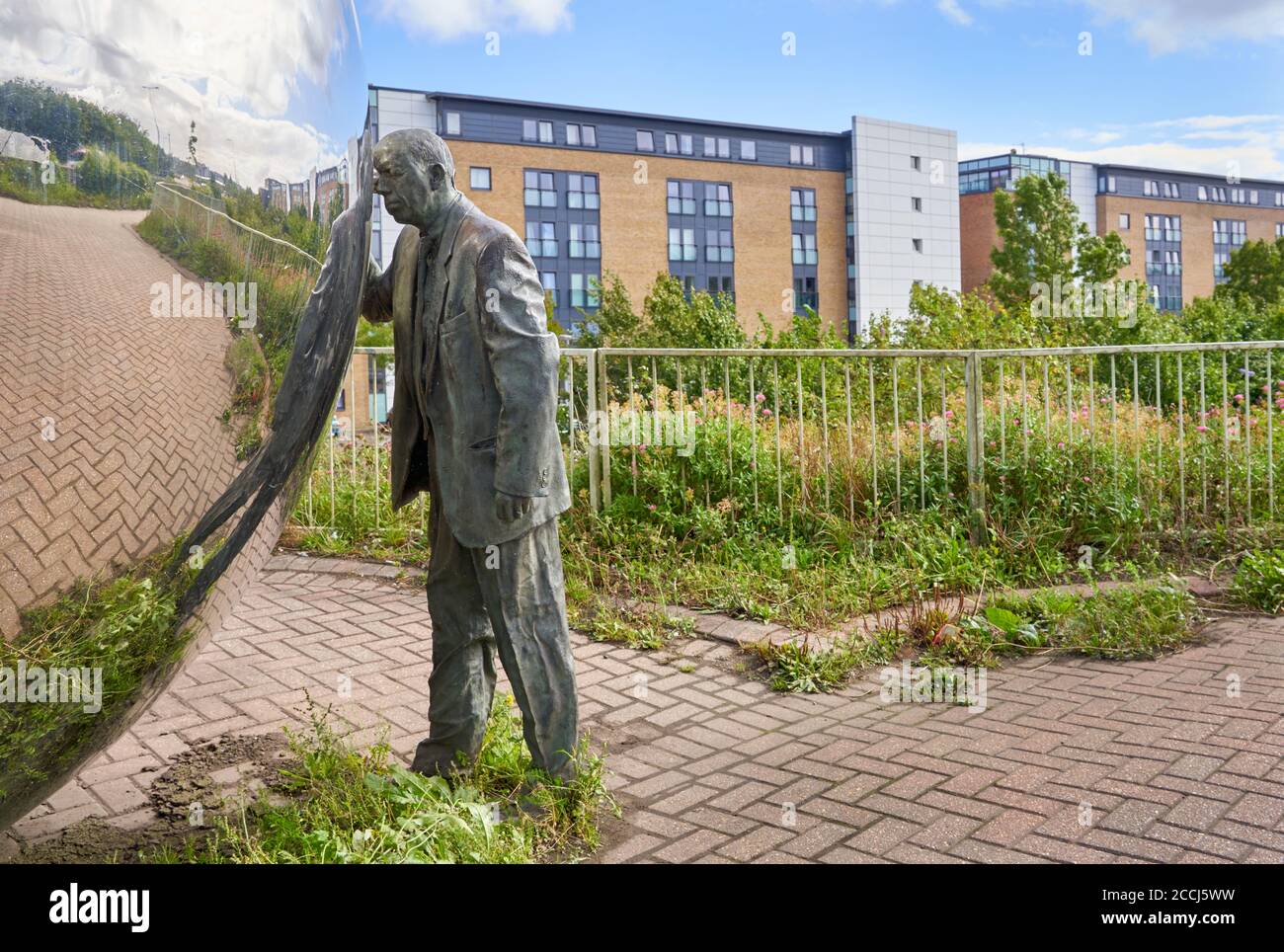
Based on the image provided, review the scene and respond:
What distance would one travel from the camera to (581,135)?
189 ft

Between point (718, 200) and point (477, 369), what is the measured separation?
6009 cm

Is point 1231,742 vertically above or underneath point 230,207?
underneath

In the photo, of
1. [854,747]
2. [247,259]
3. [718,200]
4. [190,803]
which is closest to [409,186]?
[247,259]

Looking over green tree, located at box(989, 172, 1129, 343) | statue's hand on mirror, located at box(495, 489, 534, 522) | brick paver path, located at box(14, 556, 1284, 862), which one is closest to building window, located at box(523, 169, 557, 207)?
green tree, located at box(989, 172, 1129, 343)

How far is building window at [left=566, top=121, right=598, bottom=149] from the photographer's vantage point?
57.1m

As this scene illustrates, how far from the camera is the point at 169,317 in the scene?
2273 millimetres

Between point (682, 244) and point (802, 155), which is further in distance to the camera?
point (802, 155)

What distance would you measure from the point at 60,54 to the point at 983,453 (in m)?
7.15

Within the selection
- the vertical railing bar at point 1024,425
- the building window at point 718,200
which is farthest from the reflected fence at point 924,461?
the building window at point 718,200

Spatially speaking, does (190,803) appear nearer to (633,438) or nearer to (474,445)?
(474,445)

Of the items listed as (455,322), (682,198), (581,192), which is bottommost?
(455,322)

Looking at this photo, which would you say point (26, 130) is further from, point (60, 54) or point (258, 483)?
point (258, 483)

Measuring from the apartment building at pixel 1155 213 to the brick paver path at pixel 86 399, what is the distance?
73.6 m

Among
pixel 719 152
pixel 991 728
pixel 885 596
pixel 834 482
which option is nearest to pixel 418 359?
pixel 991 728
